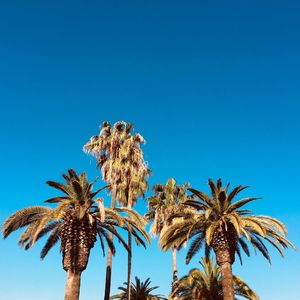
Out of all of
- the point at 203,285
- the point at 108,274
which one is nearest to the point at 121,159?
the point at 108,274

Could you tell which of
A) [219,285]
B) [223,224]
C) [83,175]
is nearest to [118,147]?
[83,175]

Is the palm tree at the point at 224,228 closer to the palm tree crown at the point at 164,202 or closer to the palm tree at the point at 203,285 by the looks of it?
the palm tree at the point at 203,285

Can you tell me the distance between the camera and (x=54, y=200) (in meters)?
20.8

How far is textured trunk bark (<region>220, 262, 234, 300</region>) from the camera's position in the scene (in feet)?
70.6

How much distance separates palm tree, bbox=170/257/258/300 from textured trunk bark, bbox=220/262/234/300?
681 centimetres

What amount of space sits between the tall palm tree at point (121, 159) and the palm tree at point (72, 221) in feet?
23.1

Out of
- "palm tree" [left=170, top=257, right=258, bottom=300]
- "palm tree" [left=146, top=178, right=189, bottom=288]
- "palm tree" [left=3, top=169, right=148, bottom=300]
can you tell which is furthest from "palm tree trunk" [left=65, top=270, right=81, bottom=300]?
"palm tree" [left=146, top=178, right=189, bottom=288]

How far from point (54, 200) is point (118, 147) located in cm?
1028

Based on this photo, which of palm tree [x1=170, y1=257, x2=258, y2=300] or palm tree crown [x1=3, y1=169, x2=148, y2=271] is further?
palm tree [x1=170, y1=257, x2=258, y2=300]

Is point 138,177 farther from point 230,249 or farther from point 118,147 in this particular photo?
point 230,249

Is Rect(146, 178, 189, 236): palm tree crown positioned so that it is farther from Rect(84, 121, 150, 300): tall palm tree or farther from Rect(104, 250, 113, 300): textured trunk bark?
Rect(104, 250, 113, 300): textured trunk bark

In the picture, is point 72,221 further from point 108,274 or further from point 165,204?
point 165,204

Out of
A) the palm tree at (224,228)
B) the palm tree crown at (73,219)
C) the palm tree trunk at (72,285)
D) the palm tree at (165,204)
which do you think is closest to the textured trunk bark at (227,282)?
the palm tree at (224,228)

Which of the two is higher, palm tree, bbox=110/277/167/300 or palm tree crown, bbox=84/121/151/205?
palm tree crown, bbox=84/121/151/205
